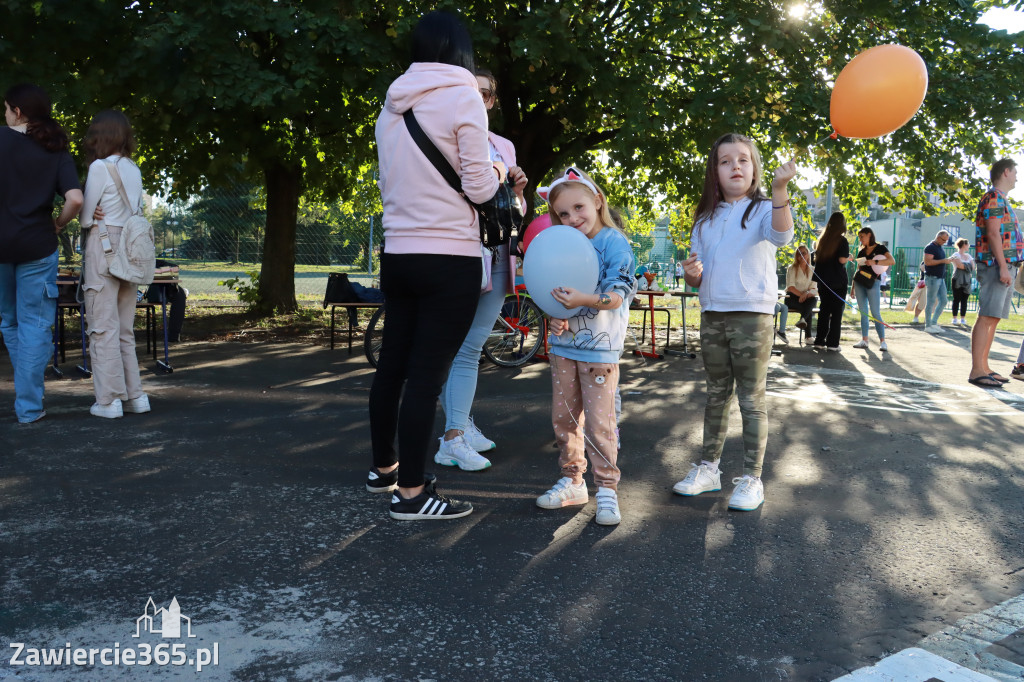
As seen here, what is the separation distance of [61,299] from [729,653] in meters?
7.58

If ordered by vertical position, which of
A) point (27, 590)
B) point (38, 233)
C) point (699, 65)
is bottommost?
point (27, 590)

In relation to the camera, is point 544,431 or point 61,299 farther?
point 61,299

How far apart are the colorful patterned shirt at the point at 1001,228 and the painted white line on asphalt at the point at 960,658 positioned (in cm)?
604

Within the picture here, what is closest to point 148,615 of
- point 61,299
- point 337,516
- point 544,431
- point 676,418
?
point 337,516

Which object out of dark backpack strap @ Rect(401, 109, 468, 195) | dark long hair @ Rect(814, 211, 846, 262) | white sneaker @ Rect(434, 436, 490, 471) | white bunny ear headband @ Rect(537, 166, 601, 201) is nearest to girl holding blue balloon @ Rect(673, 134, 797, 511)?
white bunny ear headband @ Rect(537, 166, 601, 201)

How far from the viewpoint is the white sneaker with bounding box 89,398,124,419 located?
5699mm

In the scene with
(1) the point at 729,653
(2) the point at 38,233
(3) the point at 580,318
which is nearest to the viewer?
(1) the point at 729,653

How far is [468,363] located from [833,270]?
781cm

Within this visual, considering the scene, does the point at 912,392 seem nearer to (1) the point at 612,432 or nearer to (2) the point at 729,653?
(1) the point at 612,432

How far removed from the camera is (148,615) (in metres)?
2.67

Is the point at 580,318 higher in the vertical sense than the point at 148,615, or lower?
higher

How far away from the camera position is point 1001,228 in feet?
25.6

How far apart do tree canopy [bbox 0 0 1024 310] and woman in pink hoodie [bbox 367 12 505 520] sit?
5.93 metres

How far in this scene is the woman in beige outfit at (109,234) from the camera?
18.5 ft
